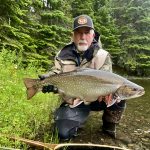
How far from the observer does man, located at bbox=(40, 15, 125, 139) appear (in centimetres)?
478

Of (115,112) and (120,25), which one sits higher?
(120,25)

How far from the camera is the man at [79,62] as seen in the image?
4782 millimetres

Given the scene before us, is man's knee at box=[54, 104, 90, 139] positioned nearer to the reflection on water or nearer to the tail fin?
the tail fin

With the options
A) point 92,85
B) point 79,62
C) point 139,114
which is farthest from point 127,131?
point 92,85

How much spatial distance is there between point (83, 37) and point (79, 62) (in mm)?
376

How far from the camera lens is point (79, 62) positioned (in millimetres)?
4977

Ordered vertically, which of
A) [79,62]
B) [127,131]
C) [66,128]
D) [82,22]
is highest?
[82,22]

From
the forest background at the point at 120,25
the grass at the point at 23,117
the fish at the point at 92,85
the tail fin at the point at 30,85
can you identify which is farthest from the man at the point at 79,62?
the forest background at the point at 120,25

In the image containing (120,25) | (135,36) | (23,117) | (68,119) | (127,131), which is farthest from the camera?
(120,25)

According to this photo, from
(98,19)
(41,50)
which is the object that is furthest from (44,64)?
(98,19)

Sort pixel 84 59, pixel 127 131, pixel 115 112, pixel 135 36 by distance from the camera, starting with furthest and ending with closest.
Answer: pixel 135 36 → pixel 127 131 → pixel 115 112 → pixel 84 59

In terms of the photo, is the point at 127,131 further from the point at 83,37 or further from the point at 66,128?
the point at 83,37

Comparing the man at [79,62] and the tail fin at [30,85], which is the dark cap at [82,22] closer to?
the man at [79,62]

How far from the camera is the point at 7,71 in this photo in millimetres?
7004
